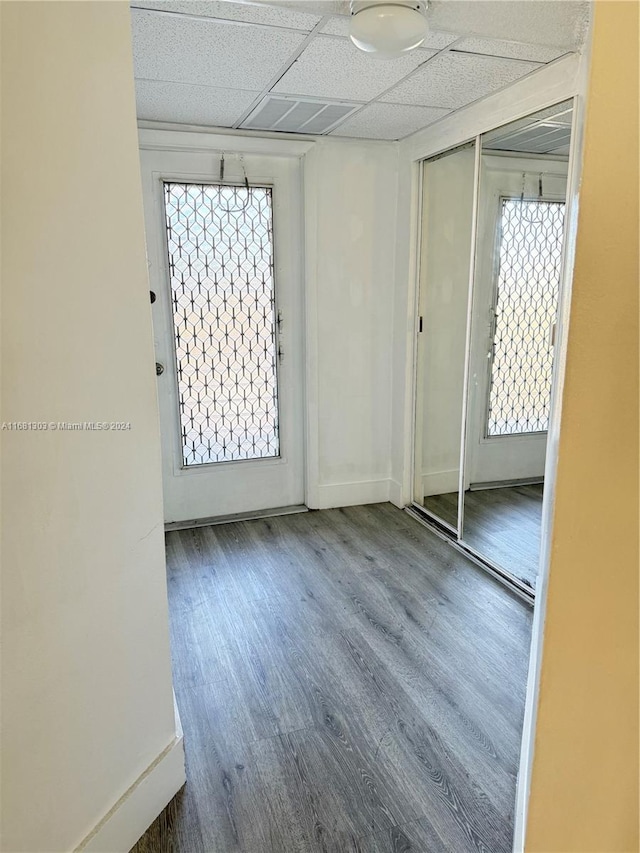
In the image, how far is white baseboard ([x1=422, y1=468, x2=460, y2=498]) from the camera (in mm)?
3514

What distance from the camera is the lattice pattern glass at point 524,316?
3129 mm

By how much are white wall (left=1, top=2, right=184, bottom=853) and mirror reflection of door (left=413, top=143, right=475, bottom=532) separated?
2343mm

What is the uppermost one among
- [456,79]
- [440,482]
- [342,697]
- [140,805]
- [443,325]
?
[456,79]

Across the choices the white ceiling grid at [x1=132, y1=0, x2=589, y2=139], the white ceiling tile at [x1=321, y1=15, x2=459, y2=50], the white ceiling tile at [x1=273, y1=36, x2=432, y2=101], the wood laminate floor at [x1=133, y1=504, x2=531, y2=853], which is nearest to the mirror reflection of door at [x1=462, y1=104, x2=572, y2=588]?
the wood laminate floor at [x1=133, y1=504, x2=531, y2=853]

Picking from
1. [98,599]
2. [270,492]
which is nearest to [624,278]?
[98,599]

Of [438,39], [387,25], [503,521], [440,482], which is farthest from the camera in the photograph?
[440,482]

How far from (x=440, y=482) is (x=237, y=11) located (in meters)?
2.76

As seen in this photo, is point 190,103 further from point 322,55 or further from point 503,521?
point 503,521

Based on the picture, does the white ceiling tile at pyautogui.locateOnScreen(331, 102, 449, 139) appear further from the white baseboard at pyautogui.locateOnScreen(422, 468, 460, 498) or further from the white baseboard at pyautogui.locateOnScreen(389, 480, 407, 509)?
the white baseboard at pyautogui.locateOnScreen(389, 480, 407, 509)

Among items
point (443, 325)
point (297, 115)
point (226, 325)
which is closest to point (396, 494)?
point (443, 325)

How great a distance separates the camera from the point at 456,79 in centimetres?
246

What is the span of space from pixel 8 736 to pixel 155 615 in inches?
17.4

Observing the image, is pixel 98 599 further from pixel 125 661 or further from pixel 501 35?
pixel 501 35

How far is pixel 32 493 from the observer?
116 centimetres
